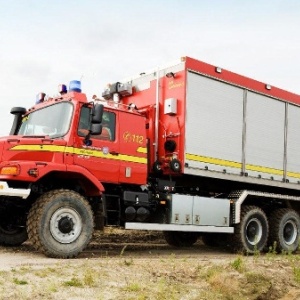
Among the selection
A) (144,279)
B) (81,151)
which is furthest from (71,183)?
(144,279)

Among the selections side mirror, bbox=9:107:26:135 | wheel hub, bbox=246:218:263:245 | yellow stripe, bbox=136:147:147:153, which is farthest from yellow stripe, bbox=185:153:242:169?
side mirror, bbox=9:107:26:135

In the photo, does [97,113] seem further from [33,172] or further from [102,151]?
[33,172]

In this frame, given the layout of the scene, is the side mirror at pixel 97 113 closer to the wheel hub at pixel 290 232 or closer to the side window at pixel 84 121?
the side window at pixel 84 121

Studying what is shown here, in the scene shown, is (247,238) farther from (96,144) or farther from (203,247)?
(96,144)

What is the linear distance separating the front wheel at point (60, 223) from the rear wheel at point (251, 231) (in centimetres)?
395

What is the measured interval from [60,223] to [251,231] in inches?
196

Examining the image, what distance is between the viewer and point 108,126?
32.0ft

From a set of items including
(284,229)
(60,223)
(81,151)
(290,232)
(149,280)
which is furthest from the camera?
(290,232)

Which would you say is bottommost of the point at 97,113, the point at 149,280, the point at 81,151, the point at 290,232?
the point at 149,280

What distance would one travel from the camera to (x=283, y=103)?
13.0m

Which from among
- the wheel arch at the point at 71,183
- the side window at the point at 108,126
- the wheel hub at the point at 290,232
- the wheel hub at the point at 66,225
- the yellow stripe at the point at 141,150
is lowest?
the wheel hub at the point at 290,232

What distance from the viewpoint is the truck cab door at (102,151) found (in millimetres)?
9211

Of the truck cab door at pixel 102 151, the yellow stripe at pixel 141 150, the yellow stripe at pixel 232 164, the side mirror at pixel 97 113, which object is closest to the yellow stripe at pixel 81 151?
the truck cab door at pixel 102 151

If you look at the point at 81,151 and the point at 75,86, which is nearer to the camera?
the point at 81,151
